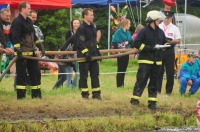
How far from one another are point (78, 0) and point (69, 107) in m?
14.0

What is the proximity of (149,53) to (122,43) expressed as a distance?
15.1ft

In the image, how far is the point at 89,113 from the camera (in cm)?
1121

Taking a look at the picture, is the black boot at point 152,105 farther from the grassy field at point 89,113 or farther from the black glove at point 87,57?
the black glove at point 87,57

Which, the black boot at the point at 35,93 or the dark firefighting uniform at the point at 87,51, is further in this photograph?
the black boot at the point at 35,93

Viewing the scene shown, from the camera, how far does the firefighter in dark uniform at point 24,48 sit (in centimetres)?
1205

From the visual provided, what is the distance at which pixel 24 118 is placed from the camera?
34.1 ft

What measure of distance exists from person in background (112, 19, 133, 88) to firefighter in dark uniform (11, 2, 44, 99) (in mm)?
3978

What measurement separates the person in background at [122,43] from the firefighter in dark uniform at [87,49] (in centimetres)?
342

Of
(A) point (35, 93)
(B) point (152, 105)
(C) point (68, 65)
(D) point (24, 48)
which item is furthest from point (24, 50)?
(C) point (68, 65)

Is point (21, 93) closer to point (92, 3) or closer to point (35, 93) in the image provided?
point (35, 93)

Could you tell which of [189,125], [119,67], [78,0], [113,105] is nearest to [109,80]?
[119,67]

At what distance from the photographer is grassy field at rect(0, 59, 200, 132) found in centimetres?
969

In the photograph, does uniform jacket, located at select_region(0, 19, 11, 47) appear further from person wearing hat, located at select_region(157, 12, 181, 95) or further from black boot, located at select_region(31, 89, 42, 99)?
person wearing hat, located at select_region(157, 12, 181, 95)

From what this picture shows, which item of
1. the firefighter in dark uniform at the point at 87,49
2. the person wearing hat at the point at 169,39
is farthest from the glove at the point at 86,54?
the person wearing hat at the point at 169,39
